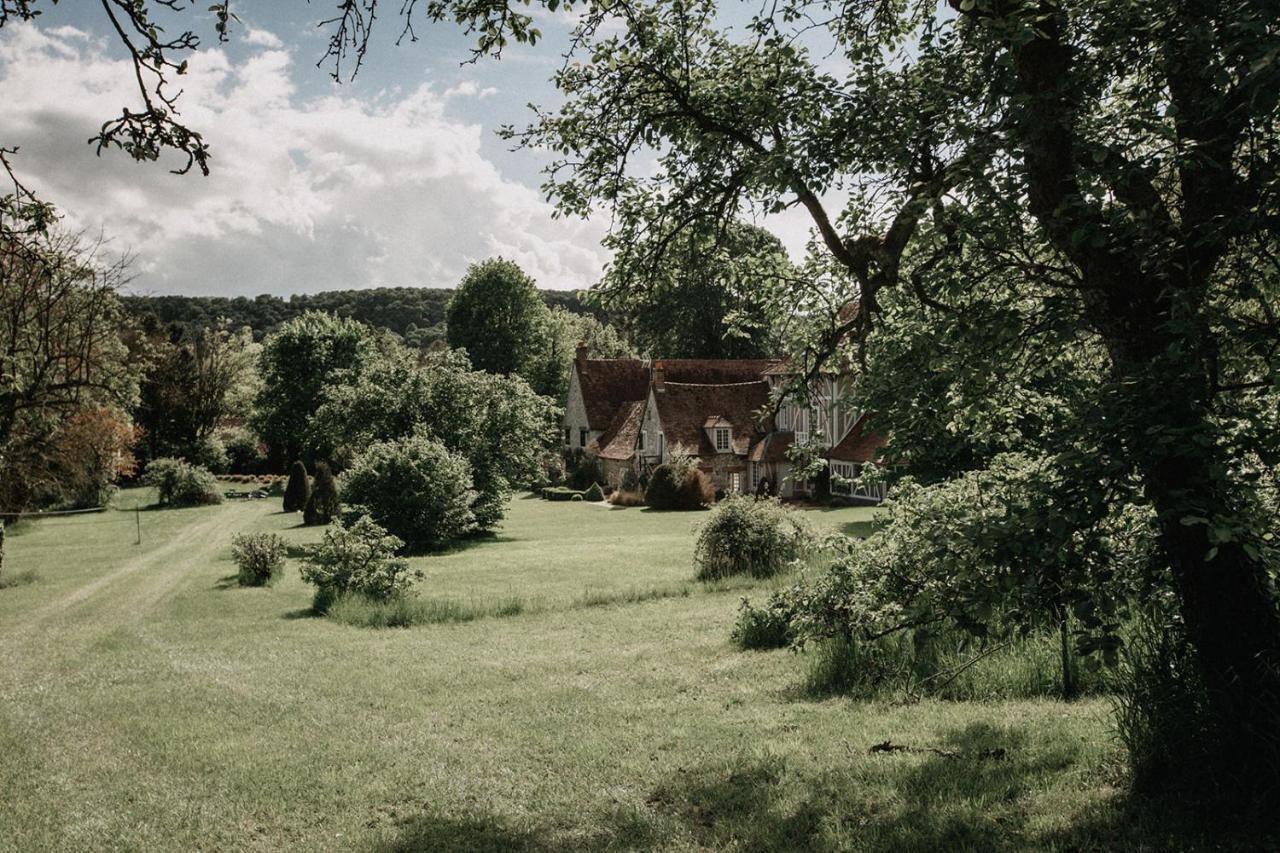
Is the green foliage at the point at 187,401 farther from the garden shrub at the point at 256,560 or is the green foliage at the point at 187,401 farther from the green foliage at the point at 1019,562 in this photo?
the green foliage at the point at 1019,562

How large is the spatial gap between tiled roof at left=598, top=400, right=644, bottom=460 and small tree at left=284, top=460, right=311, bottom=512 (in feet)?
60.8

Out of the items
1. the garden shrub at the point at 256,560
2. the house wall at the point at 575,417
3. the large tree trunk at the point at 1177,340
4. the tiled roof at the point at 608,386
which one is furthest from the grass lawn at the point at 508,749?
the house wall at the point at 575,417

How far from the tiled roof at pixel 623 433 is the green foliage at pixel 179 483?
23654 mm

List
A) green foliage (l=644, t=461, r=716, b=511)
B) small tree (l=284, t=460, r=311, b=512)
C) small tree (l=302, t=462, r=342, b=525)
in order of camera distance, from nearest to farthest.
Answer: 1. small tree (l=302, t=462, r=342, b=525)
2. green foliage (l=644, t=461, r=716, b=511)
3. small tree (l=284, t=460, r=311, b=512)

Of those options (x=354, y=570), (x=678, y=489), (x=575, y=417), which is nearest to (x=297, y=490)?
(x=678, y=489)

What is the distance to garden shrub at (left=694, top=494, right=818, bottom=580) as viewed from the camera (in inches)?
830

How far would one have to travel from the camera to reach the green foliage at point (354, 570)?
Answer: 18.7 m

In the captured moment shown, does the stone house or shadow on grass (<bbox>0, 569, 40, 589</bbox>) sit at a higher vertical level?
the stone house

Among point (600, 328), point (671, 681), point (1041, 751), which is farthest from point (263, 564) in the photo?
point (600, 328)

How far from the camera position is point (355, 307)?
15875cm

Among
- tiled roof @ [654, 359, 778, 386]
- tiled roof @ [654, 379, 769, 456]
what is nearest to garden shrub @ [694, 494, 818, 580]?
tiled roof @ [654, 379, 769, 456]

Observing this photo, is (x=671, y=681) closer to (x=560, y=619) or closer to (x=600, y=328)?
(x=560, y=619)

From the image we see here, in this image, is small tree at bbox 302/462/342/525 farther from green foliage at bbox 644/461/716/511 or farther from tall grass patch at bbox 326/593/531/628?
tall grass patch at bbox 326/593/531/628

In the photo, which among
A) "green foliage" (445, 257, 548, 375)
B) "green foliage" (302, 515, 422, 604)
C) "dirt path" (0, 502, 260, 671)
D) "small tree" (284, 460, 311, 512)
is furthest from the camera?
"green foliage" (445, 257, 548, 375)
